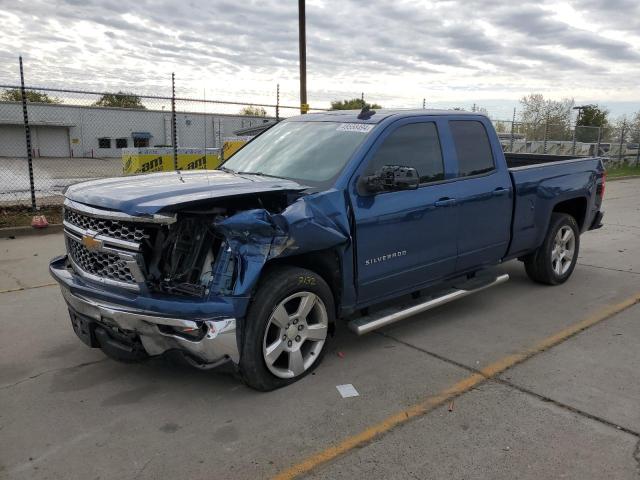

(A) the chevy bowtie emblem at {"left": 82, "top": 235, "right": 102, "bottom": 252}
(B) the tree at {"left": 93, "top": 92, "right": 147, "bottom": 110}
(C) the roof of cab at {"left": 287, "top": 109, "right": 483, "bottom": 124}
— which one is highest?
(B) the tree at {"left": 93, "top": 92, "right": 147, "bottom": 110}

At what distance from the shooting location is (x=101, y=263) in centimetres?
355

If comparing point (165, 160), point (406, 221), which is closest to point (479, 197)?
point (406, 221)

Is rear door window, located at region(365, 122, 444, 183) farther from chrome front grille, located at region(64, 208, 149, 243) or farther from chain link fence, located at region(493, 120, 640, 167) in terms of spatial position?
chain link fence, located at region(493, 120, 640, 167)

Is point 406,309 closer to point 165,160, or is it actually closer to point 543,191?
point 543,191

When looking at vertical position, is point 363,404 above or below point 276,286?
below

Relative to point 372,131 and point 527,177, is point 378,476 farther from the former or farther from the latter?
point 527,177

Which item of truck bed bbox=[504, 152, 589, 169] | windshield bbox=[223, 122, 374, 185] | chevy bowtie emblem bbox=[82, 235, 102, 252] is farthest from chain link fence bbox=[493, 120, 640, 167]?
chevy bowtie emblem bbox=[82, 235, 102, 252]

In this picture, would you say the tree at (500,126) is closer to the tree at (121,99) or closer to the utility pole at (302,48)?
the utility pole at (302,48)

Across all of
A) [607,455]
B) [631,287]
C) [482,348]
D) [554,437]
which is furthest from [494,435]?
[631,287]

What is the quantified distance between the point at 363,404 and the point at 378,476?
2.51 feet

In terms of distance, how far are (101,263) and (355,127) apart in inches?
88.4

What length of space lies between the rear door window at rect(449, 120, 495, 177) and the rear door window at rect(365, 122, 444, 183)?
27cm

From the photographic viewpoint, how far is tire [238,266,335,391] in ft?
11.3

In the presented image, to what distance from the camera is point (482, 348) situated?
14.8 ft
